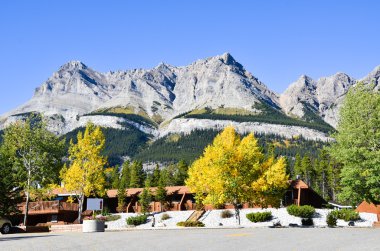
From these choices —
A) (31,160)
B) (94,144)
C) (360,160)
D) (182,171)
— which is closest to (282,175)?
(360,160)

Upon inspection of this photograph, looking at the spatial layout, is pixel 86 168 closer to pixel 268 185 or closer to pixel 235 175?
pixel 235 175

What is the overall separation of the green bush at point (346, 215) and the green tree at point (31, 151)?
35.4 metres

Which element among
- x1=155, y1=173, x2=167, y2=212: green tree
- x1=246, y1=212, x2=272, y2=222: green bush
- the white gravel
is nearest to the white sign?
the white gravel

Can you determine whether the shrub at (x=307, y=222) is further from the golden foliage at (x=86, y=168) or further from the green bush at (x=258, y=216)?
the golden foliage at (x=86, y=168)

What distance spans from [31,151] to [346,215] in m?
38.8

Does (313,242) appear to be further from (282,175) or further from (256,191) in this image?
(282,175)

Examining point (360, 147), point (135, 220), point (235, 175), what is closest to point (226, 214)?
point (135, 220)

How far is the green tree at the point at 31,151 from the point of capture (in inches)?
2056

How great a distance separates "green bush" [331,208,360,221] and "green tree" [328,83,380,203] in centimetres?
1125

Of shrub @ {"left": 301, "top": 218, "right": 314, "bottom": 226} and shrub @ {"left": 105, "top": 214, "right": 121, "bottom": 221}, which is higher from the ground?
shrub @ {"left": 301, "top": 218, "right": 314, "bottom": 226}

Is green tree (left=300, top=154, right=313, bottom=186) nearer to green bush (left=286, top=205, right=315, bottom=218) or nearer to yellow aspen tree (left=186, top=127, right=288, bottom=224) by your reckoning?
green bush (left=286, top=205, right=315, bottom=218)

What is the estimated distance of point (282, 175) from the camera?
4662 cm

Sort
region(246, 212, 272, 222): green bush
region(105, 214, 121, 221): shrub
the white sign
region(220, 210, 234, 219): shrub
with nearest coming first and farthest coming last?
1. the white sign
2. region(246, 212, 272, 222): green bush
3. region(220, 210, 234, 219): shrub
4. region(105, 214, 121, 221): shrub

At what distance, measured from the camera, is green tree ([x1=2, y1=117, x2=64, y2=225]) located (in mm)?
52219
